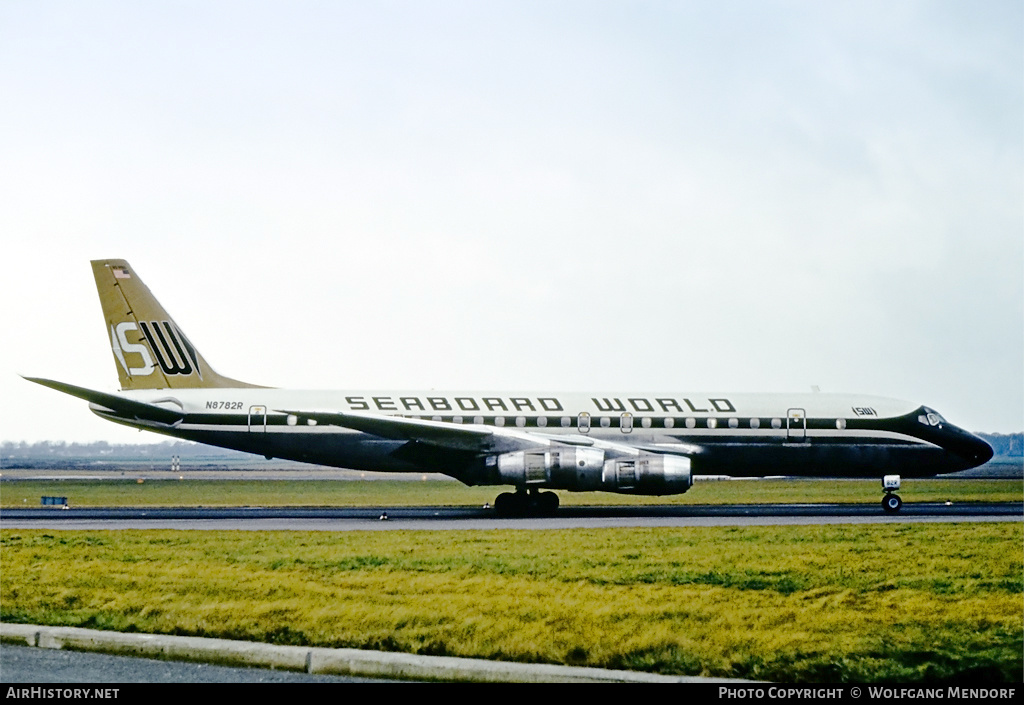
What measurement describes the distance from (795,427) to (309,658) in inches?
792

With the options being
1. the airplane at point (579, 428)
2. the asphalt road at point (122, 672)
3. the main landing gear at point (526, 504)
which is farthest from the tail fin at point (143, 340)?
the asphalt road at point (122, 672)

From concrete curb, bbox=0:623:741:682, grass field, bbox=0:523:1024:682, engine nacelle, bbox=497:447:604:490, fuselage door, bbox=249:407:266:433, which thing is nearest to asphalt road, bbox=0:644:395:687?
concrete curb, bbox=0:623:741:682

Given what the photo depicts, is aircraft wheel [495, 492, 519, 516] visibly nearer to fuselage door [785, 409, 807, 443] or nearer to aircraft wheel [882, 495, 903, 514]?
fuselage door [785, 409, 807, 443]

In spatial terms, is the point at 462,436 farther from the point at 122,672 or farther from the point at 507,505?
the point at 122,672

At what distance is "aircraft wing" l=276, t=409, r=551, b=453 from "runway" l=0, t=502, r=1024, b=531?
5.99ft

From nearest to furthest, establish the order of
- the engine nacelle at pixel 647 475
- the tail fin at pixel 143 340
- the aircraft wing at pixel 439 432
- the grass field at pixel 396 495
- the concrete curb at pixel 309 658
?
1. the concrete curb at pixel 309 658
2. the engine nacelle at pixel 647 475
3. the aircraft wing at pixel 439 432
4. the tail fin at pixel 143 340
5. the grass field at pixel 396 495

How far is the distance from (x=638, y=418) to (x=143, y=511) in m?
14.6

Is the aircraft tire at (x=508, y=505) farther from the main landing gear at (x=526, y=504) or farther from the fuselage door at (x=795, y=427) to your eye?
the fuselage door at (x=795, y=427)

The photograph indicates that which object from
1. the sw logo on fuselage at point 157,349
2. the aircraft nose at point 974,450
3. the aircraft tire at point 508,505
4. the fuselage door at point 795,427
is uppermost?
the sw logo on fuselage at point 157,349

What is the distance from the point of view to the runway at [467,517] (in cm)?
2059

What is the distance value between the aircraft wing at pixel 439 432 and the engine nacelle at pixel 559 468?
0.83 m

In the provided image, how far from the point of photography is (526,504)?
24.7 meters

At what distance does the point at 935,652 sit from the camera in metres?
7.59

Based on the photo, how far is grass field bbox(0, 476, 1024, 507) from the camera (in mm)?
32031
